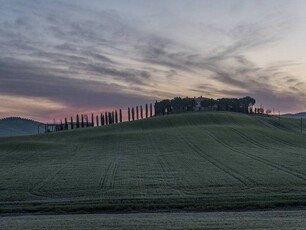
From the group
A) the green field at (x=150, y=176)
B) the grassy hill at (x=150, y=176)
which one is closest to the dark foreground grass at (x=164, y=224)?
the green field at (x=150, y=176)

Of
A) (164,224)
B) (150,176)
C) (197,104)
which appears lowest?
(150,176)

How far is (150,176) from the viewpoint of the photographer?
34.9 m

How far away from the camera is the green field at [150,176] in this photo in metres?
23.8

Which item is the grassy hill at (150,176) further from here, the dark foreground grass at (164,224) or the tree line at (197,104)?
the tree line at (197,104)

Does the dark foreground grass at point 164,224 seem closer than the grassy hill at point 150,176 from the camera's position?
Yes

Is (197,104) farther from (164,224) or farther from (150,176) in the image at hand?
(164,224)

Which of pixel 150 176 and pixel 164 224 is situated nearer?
pixel 164 224

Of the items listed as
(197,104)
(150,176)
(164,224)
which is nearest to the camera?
(164,224)

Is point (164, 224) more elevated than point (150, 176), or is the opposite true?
point (164, 224)

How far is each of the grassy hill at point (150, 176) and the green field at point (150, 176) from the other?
53mm

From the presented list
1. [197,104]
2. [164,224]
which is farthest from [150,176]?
[197,104]

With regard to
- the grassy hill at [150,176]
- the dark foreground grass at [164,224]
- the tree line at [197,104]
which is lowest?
the grassy hill at [150,176]

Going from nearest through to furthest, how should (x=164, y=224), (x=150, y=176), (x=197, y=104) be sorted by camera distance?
(x=164, y=224) → (x=150, y=176) → (x=197, y=104)

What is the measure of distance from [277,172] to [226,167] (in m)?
5.24
